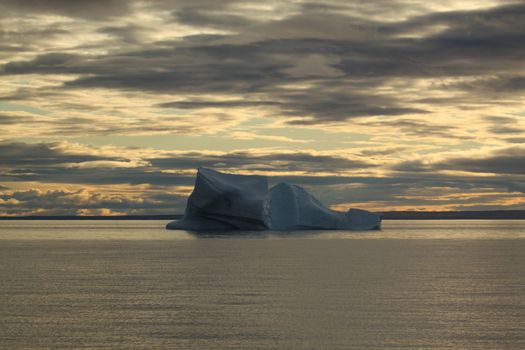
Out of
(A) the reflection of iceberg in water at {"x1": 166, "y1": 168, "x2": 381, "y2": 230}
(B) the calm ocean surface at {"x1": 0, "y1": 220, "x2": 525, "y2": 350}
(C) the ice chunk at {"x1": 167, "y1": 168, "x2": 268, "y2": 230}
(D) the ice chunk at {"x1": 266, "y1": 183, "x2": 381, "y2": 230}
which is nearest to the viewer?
(B) the calm ocean surface at {"x1": 0, "y1": 220, "x2": 525, "y2": 350}

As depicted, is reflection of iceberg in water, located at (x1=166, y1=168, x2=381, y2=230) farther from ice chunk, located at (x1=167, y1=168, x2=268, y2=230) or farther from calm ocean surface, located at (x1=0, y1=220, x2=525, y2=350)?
calm ocean surface, located at (x1=0, y1=220, x2=525, y2=350)

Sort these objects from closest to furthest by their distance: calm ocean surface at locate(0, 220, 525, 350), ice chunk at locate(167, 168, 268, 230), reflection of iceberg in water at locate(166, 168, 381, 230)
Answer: calm ocean surface at locate(0, 220, 525, 350) → ice chunk at locate(167, 168, 268, 230) → reflection of iceberg in water at locate(166, 168, 381, 230)

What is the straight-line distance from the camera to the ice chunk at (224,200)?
73.1 metres

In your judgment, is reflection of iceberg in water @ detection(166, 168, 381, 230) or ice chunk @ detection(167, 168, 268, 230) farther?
reflection of iceberg in water @ detection(166, 168, 381, 230)

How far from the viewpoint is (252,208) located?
75.9 metres

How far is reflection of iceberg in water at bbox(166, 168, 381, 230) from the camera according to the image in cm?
7375

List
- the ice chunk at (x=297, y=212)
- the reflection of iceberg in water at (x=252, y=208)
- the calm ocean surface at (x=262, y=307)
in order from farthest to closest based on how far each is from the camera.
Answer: the ice chunk at (x=297, y=212), the reflection of iceberg in water at (x=252, y=208), the calm ocean surface at (x=262, y=307)

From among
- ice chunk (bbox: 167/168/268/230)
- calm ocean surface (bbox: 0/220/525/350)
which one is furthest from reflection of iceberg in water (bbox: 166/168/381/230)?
calm ocean surface (bbox: 0/220/525/350)

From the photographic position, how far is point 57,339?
18.0m

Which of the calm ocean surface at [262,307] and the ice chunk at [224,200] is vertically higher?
the ice chunk at [224,200]

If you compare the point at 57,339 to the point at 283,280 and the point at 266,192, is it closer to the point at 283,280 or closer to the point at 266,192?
the point at 283,280

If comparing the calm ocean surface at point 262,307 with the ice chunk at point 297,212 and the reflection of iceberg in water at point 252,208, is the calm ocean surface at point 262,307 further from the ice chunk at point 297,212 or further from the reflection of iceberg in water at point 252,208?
the ice chunk at point 297,212

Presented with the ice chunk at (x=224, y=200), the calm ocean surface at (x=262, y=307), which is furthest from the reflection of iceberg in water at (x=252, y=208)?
the calm ocean surface at (x=262, y=307)

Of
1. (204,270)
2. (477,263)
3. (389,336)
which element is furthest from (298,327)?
(477,263)
